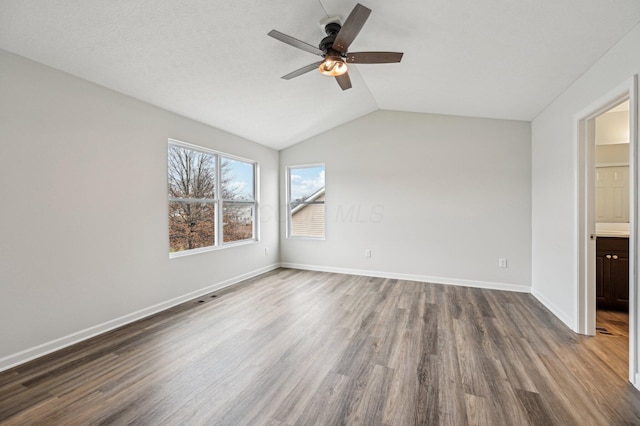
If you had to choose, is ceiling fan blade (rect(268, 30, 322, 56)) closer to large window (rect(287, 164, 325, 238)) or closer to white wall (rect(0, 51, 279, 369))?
white wall (rect(0, 51, 279, 369))

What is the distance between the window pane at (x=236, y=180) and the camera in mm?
4301

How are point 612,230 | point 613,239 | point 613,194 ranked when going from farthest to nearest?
point 613,194 → point 612,230 → point 613,239

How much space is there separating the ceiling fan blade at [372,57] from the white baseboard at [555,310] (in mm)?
3086

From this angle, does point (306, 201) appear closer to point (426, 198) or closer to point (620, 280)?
point (426, 198)

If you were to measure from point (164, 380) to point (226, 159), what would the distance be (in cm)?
322

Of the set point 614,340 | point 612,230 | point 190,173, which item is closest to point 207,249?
point 190,173

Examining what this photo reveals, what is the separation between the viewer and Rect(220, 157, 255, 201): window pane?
430 centimetres

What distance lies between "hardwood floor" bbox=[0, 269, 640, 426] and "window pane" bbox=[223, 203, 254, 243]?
1.50m

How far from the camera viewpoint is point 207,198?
3982mm

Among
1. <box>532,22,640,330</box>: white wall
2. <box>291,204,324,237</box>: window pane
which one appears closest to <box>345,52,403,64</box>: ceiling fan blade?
<box>532,22,640,330</box>: white wall

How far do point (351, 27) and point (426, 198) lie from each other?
311 centimetres

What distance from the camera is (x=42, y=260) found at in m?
2.27

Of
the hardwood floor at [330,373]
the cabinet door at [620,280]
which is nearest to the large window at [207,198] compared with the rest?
the hardwood floor at [330,373]

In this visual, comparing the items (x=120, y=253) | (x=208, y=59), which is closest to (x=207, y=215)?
(x=120, y=253)
